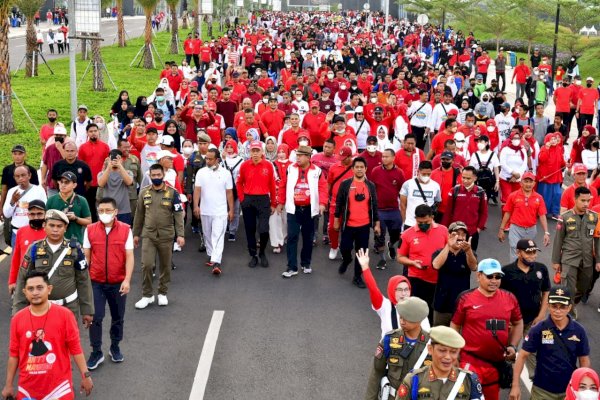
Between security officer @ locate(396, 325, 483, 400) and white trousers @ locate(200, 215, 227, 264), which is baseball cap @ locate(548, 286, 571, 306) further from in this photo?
white trousers @ locate(200, 215, 227, 264)

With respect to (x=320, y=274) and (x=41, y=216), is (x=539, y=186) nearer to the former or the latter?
(x=320, y=274)

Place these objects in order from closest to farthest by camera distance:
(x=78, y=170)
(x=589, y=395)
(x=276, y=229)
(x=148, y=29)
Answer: (x=589, y=395)
(x=78, y=170)
(x=276, y=229)
(x=148, y=29)

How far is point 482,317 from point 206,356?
3.33m

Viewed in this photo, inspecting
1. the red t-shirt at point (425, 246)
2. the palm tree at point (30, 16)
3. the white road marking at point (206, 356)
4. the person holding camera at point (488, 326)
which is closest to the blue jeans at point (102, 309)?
the white road marking at point (206, 356)

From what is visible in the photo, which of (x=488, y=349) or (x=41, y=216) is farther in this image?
(x=41, y=216)

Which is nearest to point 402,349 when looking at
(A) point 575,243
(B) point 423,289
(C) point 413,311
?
(C) point 413,311

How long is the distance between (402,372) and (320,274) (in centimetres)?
583

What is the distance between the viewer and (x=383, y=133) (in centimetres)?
1419

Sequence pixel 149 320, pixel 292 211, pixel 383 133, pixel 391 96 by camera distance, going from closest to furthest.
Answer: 1. pixel 149 320
2. pixel 292 211
3. pixel 383 133
4. pixel 391 96

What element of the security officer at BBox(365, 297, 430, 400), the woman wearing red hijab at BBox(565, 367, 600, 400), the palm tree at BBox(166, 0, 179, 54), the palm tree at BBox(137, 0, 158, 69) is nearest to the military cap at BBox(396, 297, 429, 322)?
the security officer at BBox(365, 297, 430, 400)

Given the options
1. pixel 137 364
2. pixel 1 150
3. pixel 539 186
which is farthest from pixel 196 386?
pixel 1 150

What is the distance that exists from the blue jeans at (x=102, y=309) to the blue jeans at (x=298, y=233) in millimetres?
3484

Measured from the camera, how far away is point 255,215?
11633 millimetres

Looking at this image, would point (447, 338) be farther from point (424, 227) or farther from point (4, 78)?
point (4, 78)
